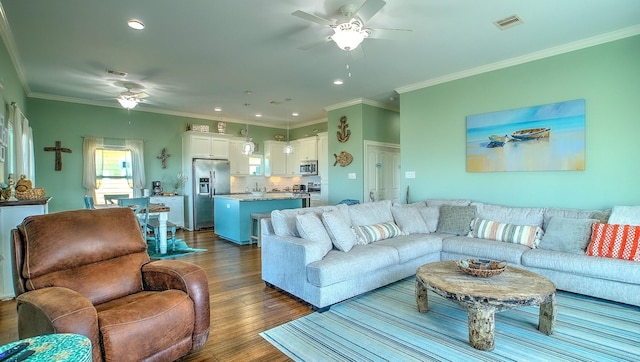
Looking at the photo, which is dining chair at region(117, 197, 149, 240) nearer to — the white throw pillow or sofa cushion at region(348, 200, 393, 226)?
sofa cushion at region(348, 200, 393, 226)

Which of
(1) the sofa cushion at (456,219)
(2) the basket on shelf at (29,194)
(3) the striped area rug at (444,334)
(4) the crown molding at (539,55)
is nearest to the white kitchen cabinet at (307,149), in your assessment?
(4) the crown molding at (539,55)

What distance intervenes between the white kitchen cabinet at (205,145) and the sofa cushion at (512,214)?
6.02 metres

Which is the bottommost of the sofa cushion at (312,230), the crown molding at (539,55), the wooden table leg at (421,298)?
the wooden table leg at (421,298)

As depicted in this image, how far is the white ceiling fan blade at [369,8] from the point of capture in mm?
2446

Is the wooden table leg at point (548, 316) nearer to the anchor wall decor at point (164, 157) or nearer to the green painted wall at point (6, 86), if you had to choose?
the green painted wall at point (6, 86)

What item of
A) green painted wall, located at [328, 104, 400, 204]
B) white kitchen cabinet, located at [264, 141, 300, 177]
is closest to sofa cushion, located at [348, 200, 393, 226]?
green painted wall, located at [328, 104, 400, 204]

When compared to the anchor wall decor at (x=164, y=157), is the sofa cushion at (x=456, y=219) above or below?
below

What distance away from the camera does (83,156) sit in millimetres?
6406

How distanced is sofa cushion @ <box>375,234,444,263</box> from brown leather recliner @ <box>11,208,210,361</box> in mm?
2152

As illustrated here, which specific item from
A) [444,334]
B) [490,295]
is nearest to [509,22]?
[490,295]

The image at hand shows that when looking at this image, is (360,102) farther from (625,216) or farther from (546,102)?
(625,216)

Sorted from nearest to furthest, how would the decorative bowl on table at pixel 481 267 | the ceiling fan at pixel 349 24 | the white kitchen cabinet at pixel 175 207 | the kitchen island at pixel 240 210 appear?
the decorative bowl on table at pixel 481 267 → the ceiling fan at pixel 349 24 → the kitchen island at pixel 240 210 → the white kitchen cabinet at pixel 175 207

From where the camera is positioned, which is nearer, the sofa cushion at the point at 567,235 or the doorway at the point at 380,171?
the sofa cushion at the point at 567,235

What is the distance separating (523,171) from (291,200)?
4.13 meters
